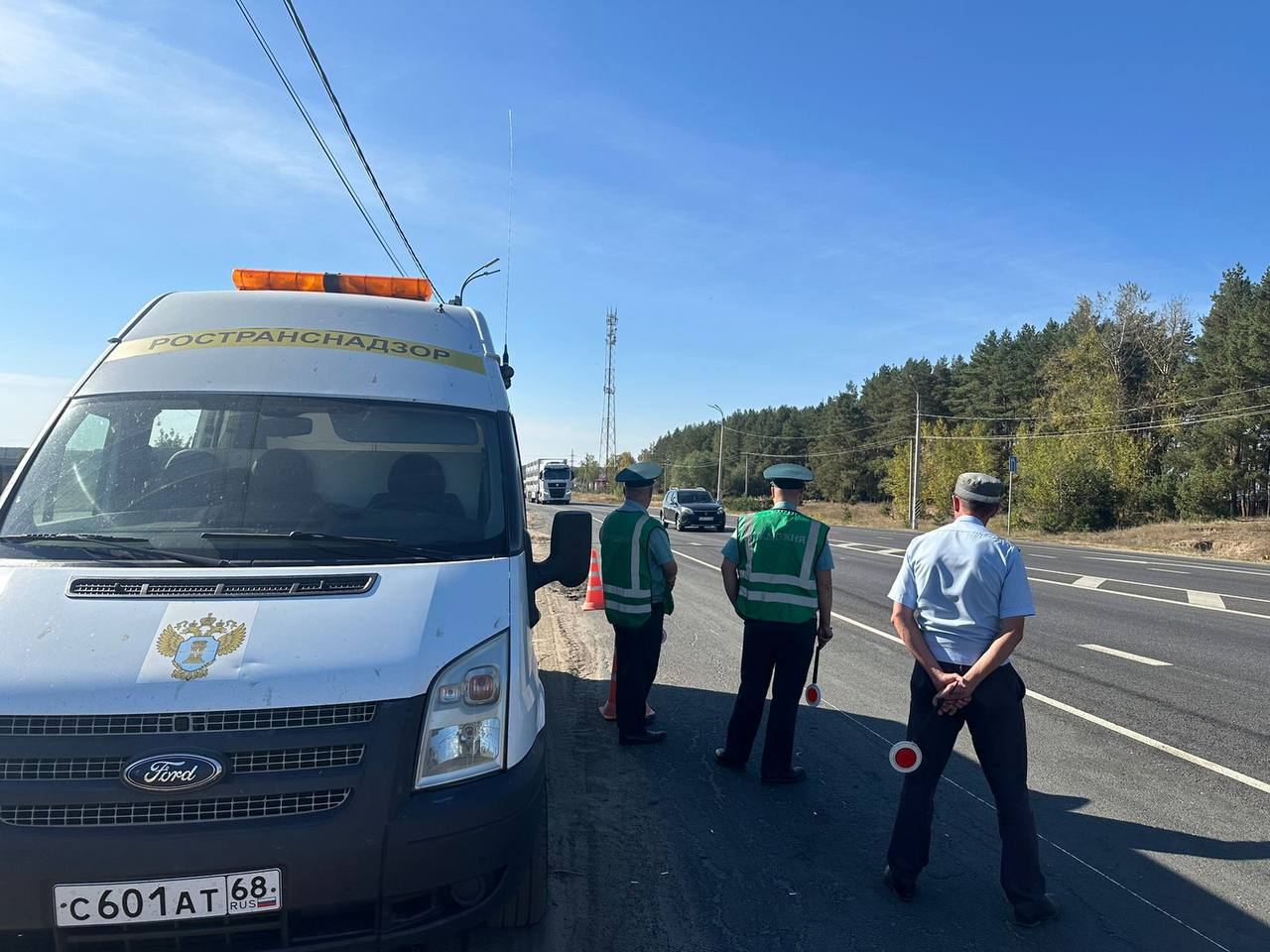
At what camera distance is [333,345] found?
159 inches

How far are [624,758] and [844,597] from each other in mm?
8949

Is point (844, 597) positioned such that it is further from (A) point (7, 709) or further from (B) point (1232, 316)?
(B) point (1232, 316)

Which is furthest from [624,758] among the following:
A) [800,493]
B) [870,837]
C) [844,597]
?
[844,597]

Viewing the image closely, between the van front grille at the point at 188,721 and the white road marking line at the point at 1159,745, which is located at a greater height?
the van front grille at the point at 188,721

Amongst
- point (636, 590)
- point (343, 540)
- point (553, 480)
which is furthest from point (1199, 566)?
point (553, 480)

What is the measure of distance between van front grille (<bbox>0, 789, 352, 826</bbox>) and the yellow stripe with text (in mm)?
2201

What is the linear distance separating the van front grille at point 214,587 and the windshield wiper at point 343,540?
34cm

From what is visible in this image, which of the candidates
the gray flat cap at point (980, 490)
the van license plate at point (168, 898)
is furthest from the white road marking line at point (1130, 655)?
the van license plate at point (168, 898)

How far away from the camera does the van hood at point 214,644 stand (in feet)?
8.00

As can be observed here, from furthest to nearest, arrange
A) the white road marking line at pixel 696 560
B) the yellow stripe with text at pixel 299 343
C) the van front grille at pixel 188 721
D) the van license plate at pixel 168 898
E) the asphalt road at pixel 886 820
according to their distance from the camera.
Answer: the white road marking line at pixel 696 560, the yellow stripe with text at pixel 299 343, the asphalt road at pixel 886 820, the van front grille at pixel 188 721, the van license plate at pixel 168 898

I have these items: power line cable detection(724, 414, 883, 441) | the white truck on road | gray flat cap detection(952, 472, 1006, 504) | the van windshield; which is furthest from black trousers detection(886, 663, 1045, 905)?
power line cable detection(724, 414, 883, 441)

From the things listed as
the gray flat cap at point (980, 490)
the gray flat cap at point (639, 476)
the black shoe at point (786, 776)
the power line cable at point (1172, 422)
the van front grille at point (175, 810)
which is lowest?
the black shoe at point (786, 776)

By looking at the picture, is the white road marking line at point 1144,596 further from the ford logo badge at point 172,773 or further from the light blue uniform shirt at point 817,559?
the ford logo badge at point 172,773

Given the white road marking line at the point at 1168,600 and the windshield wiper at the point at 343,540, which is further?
the white road marking line at the point at 1168,600
